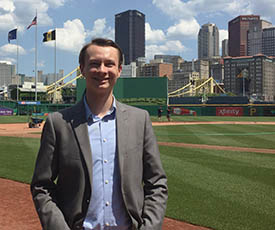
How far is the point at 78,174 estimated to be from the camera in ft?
6.32

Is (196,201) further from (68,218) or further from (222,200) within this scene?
(68,218)

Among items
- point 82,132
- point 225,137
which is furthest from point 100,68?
point 225,137

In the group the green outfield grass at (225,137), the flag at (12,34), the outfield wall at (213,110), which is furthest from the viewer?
the flag at (12,34)

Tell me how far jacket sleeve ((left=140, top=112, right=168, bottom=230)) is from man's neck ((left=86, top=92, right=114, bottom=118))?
0.99 ft

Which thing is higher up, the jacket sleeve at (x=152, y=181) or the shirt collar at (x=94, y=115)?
the shirt collar at (x=94, y=115)

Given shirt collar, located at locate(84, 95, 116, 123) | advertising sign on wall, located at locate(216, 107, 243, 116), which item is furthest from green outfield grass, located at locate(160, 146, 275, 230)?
advertising sign on wall, located at locate(216, 107, 243, 116)

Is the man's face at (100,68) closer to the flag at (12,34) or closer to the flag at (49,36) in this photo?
the flag at (49,36)

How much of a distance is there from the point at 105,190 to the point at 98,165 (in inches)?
6.5

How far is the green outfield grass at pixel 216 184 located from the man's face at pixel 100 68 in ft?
11.6

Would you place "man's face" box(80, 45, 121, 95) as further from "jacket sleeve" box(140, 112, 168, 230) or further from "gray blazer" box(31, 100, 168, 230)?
"jacket sleeve" box(140, 112, 168, 230)

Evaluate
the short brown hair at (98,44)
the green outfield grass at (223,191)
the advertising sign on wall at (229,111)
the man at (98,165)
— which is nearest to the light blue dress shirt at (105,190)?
the man at (98,165)

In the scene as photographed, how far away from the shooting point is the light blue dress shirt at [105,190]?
1.91 m

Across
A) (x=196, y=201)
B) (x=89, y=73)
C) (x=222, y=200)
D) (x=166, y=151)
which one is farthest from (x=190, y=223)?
(x=166, y=151)

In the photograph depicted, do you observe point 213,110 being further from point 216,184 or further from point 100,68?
point 100,68
